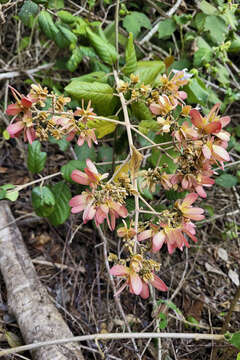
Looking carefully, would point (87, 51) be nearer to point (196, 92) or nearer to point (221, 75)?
point (196, 92)

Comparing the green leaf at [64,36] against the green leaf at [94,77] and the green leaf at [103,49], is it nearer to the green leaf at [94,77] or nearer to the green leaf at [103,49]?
the green leaf at [103,49]

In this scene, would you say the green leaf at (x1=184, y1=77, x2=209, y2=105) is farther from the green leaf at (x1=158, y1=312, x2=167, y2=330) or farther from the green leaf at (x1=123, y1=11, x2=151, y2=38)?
the green leaf at (x1=158, y1=312, x2=167, y2=330)

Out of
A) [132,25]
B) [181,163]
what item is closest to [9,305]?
[181,163]

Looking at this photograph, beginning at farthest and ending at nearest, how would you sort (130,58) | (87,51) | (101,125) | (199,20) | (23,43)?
(23,43)
(199,20)
(87,51)
(130,58)
(101,125)

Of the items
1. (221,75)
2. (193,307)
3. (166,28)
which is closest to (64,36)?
(166,28)

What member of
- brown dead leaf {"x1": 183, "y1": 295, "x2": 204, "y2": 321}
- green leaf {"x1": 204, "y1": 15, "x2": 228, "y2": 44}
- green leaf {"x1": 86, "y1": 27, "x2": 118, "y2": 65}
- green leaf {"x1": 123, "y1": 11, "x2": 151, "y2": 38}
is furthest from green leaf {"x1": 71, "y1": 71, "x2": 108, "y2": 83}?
brown dead leaf {"x1": 183, "y1": 295, "x2": 204, "y2": 321}

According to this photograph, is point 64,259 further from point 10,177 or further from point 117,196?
point 117,196
